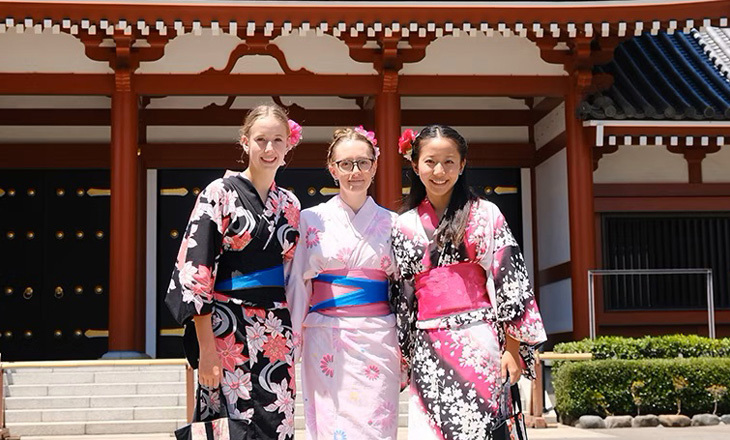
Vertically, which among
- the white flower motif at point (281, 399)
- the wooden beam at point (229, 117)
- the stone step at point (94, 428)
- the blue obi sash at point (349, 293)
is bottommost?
the stone step at point (94, 428)

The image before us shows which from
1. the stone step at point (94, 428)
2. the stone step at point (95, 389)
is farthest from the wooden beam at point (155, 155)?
the stone step at point (94, 428)

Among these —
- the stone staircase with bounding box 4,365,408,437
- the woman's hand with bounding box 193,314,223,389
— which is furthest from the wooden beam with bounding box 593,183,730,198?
the woman's hand with bounding box 193,314,223,389

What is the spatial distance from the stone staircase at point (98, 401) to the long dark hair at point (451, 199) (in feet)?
16.9

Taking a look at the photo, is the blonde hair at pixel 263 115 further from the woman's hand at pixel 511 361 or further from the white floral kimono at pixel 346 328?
the woman's hand at pixel 511 361

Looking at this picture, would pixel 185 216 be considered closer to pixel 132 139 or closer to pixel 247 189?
pixel 132 139

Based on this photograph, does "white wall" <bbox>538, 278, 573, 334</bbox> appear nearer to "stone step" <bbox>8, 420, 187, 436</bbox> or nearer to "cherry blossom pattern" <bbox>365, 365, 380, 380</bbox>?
"stone step" <bbox>8, 420, 187, 436</bbox>

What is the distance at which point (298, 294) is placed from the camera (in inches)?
169

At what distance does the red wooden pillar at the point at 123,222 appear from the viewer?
11.1m

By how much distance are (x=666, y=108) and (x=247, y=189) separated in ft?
28.4

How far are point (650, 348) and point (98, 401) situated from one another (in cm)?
559

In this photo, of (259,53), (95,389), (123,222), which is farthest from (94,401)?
(259,53)

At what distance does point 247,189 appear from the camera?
414cm

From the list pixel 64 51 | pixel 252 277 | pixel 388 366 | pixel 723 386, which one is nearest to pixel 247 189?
pixel 252 277

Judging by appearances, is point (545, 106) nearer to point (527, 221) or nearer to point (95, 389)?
point (527, 221)
